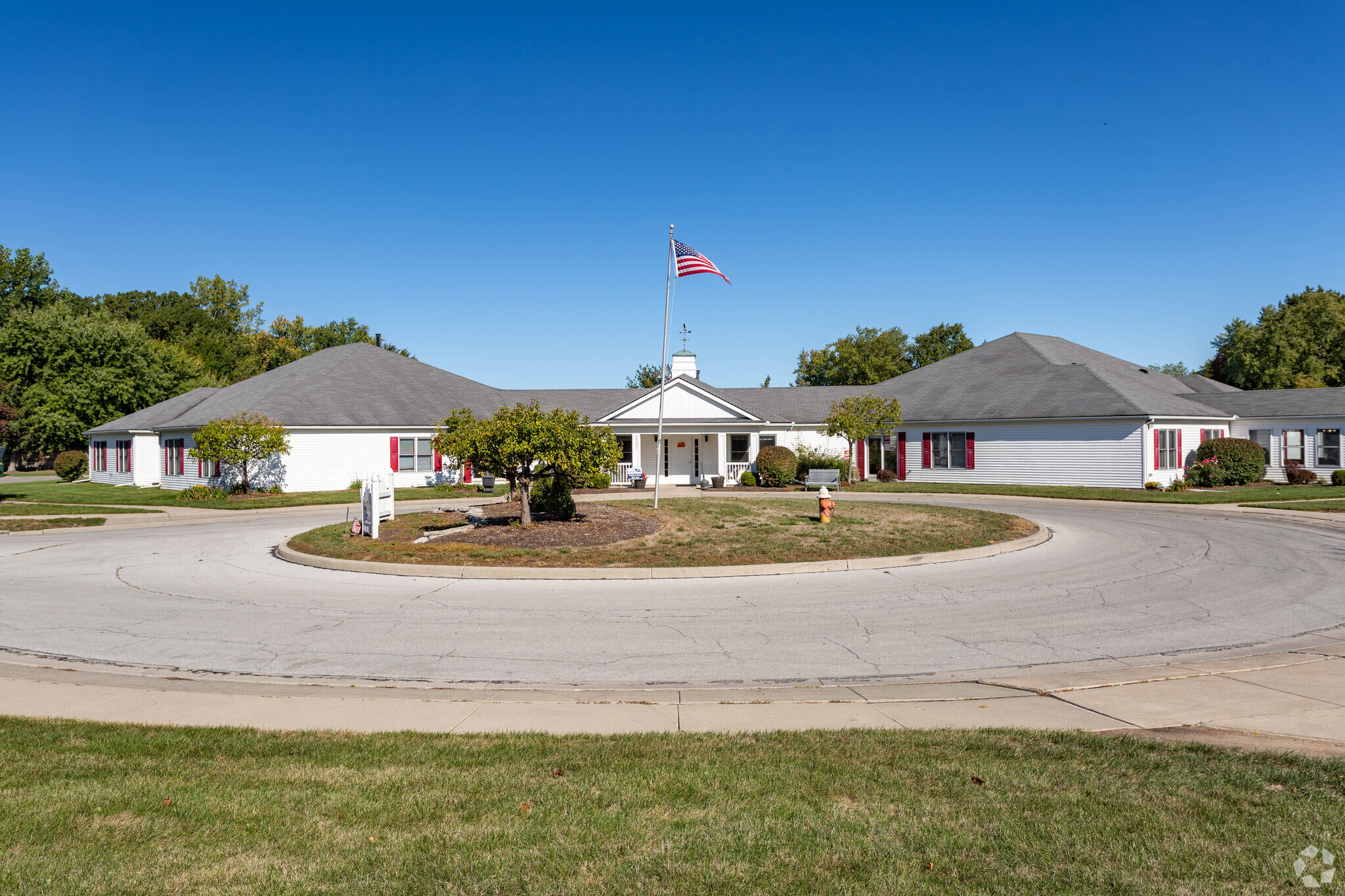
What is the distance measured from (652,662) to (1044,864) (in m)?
5.01

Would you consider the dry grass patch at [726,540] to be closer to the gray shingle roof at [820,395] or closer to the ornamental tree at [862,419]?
the ornamental tree at [862,419]

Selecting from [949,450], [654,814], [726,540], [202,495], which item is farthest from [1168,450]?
[202,495]

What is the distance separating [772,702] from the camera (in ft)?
23.2

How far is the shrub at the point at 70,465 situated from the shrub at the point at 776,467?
37.7m

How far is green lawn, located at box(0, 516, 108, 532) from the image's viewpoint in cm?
2267

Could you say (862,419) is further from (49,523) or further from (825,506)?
(49,523)

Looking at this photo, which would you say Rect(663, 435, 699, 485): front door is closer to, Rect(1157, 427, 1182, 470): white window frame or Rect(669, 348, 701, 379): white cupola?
Rect(669, 348, 701, 379): white cupola

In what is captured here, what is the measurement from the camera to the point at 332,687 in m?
7.73

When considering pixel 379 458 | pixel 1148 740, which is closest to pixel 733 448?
pixel 379 458

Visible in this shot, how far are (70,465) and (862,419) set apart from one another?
4236cm

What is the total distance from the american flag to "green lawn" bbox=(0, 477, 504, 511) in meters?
12.4

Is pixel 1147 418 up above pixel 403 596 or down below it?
above

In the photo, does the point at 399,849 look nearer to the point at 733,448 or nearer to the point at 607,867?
the point at 607,867

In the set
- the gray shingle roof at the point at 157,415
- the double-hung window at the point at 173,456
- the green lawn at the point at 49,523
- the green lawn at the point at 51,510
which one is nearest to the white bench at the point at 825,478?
the green lawn at the point at 51,510
